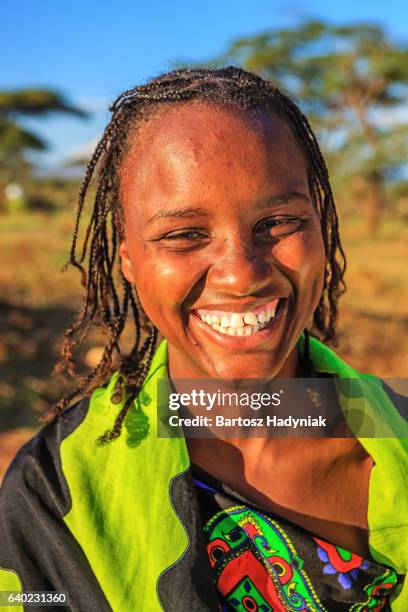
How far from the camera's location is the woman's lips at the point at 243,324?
137 cm

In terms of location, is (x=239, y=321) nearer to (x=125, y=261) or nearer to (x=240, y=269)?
(x=240, y=269)

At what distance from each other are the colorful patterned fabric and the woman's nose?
1.60 ft

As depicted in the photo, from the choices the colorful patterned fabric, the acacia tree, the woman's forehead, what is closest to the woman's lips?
the woman's forehead

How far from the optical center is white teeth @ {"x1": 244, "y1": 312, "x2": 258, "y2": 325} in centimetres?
137

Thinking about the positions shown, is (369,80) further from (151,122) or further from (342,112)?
(151,122)

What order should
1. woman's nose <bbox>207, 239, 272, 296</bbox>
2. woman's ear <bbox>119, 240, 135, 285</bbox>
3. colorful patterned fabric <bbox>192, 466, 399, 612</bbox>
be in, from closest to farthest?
1. woman's nose <bbox>207, 239, 272, 296</bbox>
2. colorful patterned fabric <bbox>192, 466, 399, 612</bbox>
3. woman's ear <bbox>119, 240, 135, 285</bbox>

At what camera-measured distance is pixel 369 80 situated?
18.4m

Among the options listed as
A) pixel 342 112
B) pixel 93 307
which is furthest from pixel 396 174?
pixel 93 307

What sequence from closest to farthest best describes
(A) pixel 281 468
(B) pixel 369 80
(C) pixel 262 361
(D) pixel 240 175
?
(D) pixel 240 175 → (C) pixel 262 361 → (A) pixel 281 468 → (B) pixel 369 80

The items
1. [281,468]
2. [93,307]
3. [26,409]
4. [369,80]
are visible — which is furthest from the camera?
[369,80]

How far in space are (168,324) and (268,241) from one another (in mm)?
277

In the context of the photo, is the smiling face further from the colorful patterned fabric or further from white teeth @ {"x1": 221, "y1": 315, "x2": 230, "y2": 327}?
the colorful patterned fabric

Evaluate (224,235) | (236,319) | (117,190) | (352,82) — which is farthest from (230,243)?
(352,82)

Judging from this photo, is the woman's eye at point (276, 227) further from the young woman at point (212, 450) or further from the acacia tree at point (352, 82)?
the acacia tree at point (352, 82)
